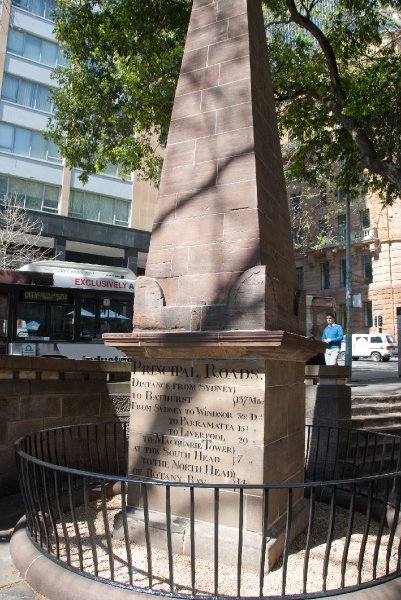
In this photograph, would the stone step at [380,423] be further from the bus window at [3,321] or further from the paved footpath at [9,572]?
the bus window at [3,321]

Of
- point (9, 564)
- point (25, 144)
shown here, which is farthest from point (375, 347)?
point (9, 564)

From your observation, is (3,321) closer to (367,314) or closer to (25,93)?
(25,93)

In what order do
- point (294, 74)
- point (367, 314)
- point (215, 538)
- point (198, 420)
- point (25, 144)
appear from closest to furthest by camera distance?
point (215, 538)
point (198, 420)
point (294, 74)
point (25, 144)
point (367, 314)

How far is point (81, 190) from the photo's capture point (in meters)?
31.7

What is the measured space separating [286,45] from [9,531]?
44.4 ft

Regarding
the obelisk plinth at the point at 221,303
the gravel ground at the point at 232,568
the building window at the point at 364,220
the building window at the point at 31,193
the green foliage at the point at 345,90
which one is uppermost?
the building window at the point at 364,220

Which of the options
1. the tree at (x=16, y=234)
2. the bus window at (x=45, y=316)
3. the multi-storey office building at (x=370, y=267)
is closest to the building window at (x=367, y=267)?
the multi-storey office building at (x=370, y=267)

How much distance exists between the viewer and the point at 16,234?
26.7 m

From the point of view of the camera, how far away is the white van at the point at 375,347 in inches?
1275

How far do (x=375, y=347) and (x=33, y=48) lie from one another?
28744mm

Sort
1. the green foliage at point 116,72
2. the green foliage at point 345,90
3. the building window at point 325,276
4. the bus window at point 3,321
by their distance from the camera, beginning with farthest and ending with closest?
1. the building window at point 325,276
2. the bus window at point 3,321
3. the green foliage at point 116,72
4. the green foliage at point 345,90

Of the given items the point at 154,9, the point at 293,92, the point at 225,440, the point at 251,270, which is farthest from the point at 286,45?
the point at 225,440

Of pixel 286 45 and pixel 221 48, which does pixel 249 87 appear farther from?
pixel 286 45

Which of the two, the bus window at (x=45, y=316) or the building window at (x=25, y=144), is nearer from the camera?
the bus window at (x=45, y=316)
